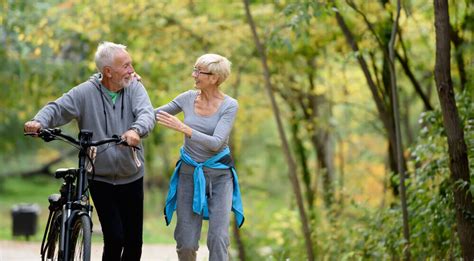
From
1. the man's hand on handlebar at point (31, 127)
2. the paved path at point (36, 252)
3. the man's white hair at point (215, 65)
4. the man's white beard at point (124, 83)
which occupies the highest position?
the man's white hair at point (215, 65)

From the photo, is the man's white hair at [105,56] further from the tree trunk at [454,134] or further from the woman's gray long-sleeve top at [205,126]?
the tree trunk at [454,134]

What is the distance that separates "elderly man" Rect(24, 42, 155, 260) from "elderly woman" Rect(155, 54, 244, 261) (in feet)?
0.88

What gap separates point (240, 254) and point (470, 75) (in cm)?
952

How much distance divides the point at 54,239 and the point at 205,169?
1173mm

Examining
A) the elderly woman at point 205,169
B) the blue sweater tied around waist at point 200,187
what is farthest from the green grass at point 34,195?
the elderly woman at point 205,169

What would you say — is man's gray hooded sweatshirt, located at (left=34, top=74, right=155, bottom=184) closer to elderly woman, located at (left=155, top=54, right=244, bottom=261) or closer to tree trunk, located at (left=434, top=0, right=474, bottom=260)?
elderly woman, located at (left=155, top=54, right=244, bottom=261)

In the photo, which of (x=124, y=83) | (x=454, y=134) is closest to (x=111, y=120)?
(x=124, y=83)

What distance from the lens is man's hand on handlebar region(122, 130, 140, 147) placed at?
6.11 meters

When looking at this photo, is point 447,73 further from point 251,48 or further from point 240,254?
point 240,254

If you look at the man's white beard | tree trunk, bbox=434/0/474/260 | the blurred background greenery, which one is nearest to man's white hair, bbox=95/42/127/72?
the man's white beard

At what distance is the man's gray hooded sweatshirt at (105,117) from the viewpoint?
645 centimetres

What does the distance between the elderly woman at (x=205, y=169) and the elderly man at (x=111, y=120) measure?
269 mm

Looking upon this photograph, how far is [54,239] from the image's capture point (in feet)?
21.7

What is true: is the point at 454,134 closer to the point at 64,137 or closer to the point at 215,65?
the point at 215,65
